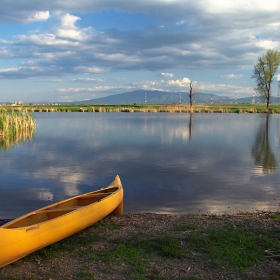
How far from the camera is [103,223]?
25.2ft

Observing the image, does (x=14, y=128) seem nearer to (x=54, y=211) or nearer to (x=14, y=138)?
(x=14, y=138)

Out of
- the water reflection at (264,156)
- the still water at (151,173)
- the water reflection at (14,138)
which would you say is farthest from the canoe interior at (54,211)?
the water reflection at (14,138)

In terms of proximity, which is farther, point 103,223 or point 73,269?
point 103,223

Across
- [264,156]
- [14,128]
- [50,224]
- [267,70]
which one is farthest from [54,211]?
[267,70]

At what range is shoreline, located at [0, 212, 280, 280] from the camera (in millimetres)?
5148

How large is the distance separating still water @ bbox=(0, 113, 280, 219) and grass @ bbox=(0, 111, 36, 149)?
1.82 metres

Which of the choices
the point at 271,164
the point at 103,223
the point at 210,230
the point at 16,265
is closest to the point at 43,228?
the point at 16,265

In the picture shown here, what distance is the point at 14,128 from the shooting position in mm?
29406

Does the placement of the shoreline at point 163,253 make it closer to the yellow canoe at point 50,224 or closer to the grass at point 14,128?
the yellow canoe at point 50,224

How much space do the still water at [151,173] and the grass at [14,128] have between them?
1825mm

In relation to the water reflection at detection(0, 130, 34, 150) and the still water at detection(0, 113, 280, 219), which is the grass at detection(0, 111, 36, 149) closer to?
the water reflection at detection(0, 130, 34, 150)

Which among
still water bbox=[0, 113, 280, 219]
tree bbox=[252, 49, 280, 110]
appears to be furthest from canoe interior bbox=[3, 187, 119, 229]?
tree bbox=[252, 49, 280, 110]

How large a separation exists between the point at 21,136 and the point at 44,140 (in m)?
3.17

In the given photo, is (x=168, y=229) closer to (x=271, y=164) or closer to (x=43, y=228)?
(x=43, y=228)
